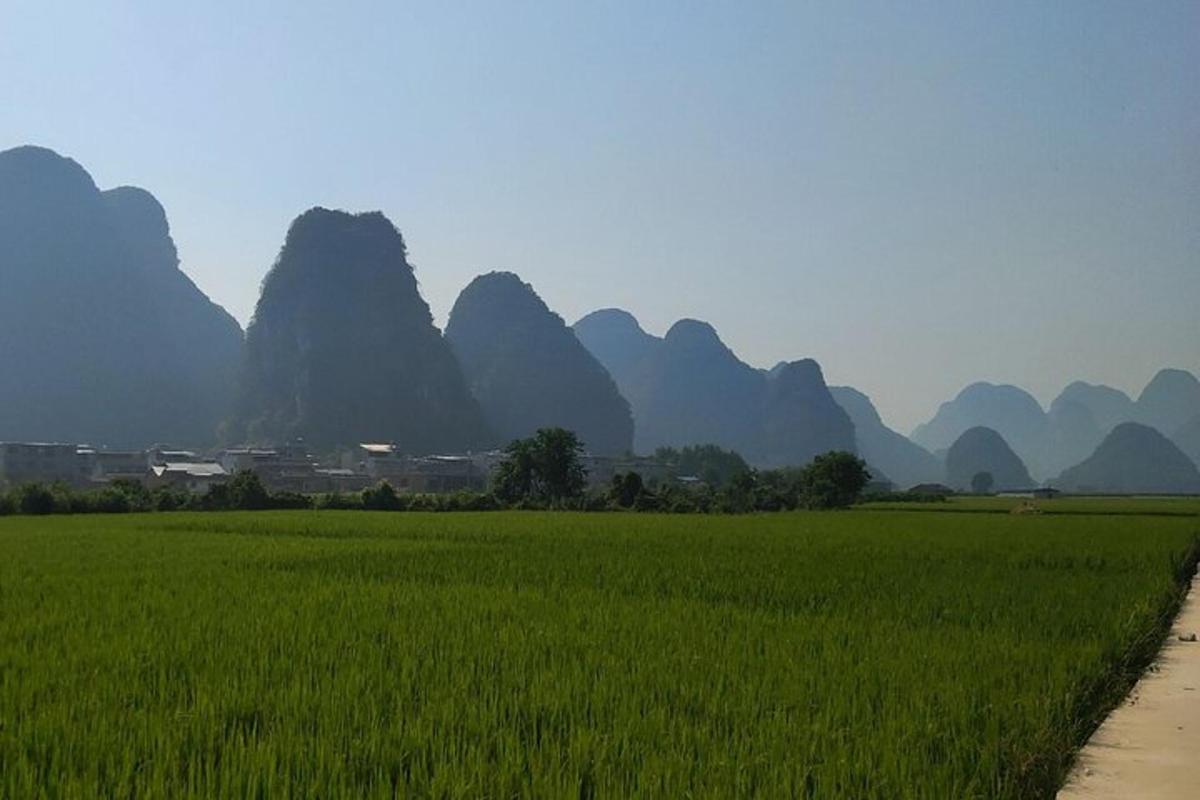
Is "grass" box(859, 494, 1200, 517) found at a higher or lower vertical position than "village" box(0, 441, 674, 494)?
lower

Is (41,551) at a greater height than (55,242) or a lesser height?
lesser

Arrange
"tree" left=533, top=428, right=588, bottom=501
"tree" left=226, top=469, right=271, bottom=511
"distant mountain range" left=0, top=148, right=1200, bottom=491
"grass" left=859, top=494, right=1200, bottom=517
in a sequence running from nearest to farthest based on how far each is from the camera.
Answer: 1. "tree" left=226, top=469, right=271, bottom=511
2. "grass" left=859, top=494, right=1200, bottom=517
3. "tree" left=533, top=428, right=588, bottom=501
4. "distant mountain range" left=0, top=148, right=1200, bottom=491

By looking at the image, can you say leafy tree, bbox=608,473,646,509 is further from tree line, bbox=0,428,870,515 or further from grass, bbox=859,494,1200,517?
grass, bbox=859,494,1200,517

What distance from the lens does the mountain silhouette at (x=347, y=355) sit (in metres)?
123

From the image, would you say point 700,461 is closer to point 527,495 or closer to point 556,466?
point 556,466

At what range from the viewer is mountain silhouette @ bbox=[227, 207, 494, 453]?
123062 millimetres

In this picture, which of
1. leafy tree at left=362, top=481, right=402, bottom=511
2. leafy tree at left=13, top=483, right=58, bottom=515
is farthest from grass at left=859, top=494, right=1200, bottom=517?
leafy tree at left=13, top=483, right=58, bottom=515

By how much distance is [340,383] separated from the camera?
126 metres

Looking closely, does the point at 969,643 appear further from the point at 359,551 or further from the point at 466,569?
→ the point at 359,551

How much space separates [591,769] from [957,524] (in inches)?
1180

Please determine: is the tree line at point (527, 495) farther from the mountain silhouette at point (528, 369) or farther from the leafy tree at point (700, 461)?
the mountain silhouette at point (528, 369)

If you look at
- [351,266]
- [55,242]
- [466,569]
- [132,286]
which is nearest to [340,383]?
[351,266]

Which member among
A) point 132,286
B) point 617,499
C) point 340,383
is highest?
point 132,286

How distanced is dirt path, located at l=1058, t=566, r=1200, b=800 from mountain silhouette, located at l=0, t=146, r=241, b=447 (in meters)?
129
